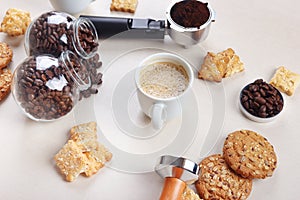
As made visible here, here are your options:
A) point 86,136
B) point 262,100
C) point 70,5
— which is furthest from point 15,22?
point 262,100

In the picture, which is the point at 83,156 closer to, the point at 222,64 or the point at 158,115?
the point at 158,115

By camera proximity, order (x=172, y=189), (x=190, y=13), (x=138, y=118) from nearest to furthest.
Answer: (x=172, y=189) < (x=138, y=118) < (x=190, y=13)

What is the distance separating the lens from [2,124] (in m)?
0.95

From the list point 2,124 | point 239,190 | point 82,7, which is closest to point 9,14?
point 82,7

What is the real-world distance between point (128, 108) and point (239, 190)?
0.88 feet

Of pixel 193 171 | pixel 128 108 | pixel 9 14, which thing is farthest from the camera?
pixel 9 14

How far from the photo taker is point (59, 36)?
956 mm

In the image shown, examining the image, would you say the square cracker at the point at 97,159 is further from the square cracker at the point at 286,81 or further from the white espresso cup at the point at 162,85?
the square cracker at the point at 286,81

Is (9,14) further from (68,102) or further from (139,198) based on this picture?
(139,198)

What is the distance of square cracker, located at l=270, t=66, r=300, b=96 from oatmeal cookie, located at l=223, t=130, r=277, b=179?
0.14 meters

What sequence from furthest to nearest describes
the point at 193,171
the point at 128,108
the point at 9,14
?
the point at 9,14 < the point at 128,108 < the point at 193,171

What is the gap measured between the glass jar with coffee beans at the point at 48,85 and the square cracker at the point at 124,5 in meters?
0.23

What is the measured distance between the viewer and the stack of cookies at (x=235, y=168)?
849 mm

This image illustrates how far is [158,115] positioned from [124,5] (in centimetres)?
37
